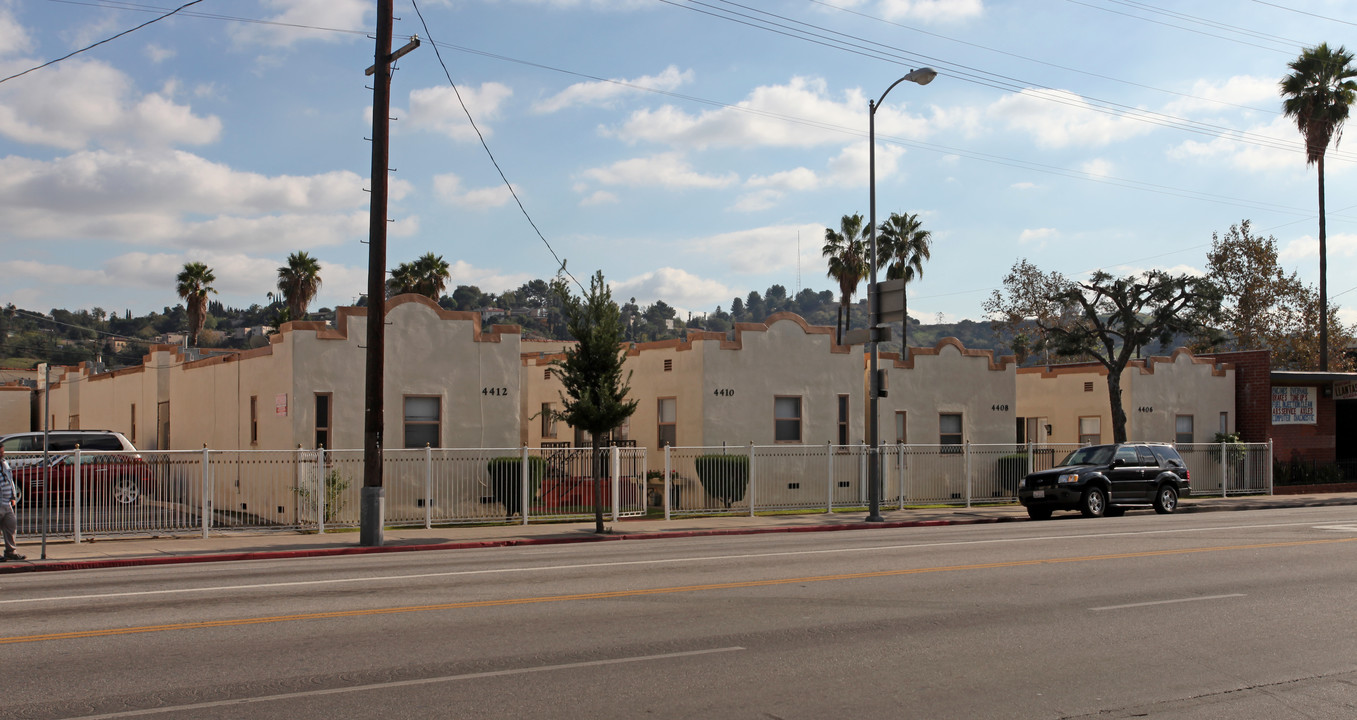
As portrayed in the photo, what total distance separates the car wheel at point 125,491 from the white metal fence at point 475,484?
0.7 inches

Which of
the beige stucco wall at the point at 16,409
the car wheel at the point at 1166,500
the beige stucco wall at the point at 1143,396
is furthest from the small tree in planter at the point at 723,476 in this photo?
the beige stucco wall at the point at 16,409

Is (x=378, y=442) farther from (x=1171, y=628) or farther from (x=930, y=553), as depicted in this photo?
(x=1171, y=628)

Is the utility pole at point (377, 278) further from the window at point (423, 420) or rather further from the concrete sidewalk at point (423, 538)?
the window at point (423, 420)

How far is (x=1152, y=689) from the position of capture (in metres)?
7.38

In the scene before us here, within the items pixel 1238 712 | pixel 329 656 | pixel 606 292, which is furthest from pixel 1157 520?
pixel 329 656

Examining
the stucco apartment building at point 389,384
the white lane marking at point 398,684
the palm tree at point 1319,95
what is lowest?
the white lane marking at point 398,684

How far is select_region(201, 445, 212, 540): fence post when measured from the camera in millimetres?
19031

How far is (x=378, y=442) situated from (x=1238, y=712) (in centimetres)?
1476

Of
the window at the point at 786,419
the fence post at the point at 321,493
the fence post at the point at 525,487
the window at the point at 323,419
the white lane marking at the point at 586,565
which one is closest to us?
the white lane marking at the point at 586,565

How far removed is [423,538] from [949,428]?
719 inches

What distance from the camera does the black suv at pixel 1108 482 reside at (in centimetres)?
2506

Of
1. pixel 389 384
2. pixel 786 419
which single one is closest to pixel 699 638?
pixel 389 384

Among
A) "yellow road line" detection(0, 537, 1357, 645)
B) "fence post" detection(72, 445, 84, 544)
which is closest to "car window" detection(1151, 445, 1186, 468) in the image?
"yellow road line" detection(0, 537, 1357, 645)

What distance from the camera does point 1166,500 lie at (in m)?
26.8
